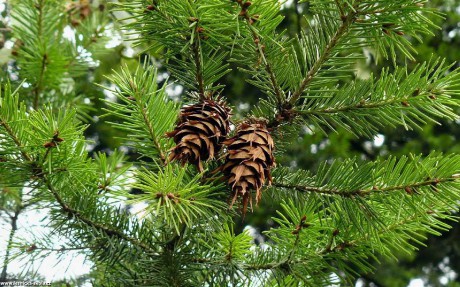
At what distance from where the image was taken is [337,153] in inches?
82.5

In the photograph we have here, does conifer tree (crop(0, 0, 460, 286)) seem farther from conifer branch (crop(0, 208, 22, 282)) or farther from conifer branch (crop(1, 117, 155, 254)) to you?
conifer branch (crop(0, 208, 22, 282))

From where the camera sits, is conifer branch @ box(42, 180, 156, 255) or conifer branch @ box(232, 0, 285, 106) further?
conifer branch @ box(42, 180, 156, 255)

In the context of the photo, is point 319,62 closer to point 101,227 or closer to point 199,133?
point 199,133

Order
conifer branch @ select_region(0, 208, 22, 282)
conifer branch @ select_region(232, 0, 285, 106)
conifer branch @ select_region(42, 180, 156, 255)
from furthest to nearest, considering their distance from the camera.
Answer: conifer branch @ select_region(0, 208, 22, 282), conifer branch @ select_region(42, 180, 156, 255), conifer branch @ select_region(232, 0, 285, 106)

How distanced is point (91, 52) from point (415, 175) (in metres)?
0.79

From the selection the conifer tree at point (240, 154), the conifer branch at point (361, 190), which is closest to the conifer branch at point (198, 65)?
the conifer tree at point (240, 154)

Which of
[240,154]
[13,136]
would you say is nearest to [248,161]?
[240,154]

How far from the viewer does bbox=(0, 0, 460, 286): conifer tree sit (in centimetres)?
53

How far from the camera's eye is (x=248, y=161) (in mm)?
516

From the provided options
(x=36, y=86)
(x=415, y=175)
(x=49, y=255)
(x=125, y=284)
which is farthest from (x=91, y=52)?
(x=415, y=175)

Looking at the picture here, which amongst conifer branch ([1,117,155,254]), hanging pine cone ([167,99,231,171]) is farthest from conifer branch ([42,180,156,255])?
hanging pine cone ([167,99,231,171])

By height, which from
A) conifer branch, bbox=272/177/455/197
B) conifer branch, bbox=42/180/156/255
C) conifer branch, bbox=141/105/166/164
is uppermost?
conifer branch, bbox=141/105/166/164

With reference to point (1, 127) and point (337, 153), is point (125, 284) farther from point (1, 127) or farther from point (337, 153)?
point (337, 153)

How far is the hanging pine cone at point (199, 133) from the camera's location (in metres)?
0.53
